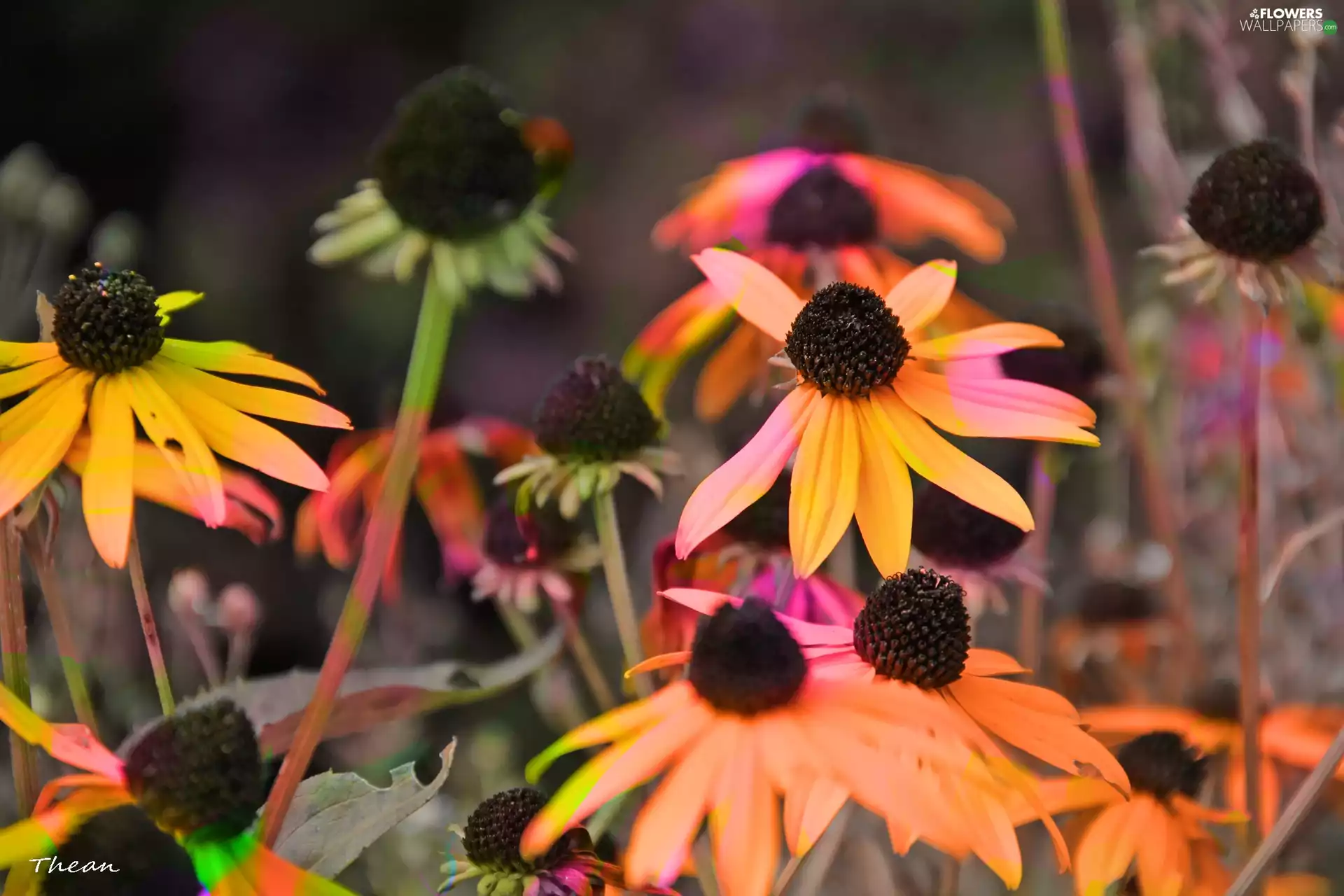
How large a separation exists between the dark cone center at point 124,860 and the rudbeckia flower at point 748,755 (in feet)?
0.23

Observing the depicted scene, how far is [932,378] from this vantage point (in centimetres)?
32

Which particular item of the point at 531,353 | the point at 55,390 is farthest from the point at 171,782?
the point at 531,353

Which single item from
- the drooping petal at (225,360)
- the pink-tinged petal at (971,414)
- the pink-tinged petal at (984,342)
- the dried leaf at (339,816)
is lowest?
the dried leaf at (339,816)

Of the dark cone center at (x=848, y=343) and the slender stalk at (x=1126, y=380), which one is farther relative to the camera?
the slender stalk at (x=1126, y=380)

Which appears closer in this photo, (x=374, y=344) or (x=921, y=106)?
(x=374, y=344)

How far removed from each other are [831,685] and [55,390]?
198mm

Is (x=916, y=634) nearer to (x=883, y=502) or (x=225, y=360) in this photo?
(x=883, y=502)

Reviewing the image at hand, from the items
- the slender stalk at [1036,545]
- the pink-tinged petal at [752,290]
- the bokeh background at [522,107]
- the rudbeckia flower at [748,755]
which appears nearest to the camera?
the rudbeckia flower at [748,755]

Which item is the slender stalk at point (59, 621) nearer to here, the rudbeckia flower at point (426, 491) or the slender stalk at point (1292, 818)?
the rudbeckia flower at point (426, 491)

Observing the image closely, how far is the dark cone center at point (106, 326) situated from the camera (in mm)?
280

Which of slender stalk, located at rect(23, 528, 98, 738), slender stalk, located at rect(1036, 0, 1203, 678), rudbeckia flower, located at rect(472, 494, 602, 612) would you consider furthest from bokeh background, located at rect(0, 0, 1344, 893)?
slender stalk, located at rect(23, 528, 98, 738)

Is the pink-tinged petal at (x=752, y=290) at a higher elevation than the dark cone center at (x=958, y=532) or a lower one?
higher

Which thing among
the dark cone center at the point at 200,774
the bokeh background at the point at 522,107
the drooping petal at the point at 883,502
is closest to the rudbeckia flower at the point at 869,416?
the drooping petal at the point at 883,502

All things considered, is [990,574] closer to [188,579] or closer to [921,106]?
[188,579]
